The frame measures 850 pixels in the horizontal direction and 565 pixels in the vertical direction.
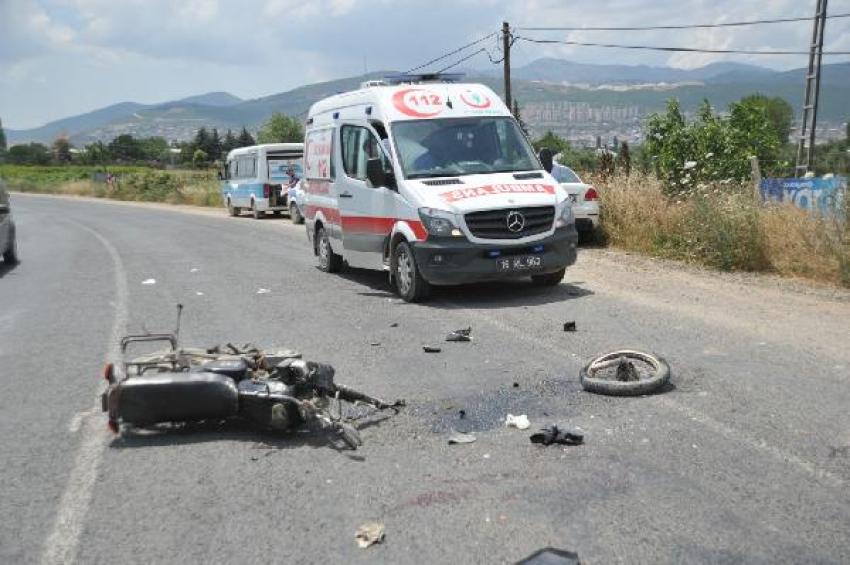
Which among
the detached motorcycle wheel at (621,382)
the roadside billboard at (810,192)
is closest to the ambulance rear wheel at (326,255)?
the roadside billboard at (810,192)

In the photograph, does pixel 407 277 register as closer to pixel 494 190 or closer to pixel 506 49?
pixel 494 190

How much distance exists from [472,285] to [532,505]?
7250 mm

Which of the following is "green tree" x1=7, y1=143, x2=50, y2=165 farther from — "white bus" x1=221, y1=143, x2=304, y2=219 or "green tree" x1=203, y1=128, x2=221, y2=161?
"white bus" x1=221, y1=143, x2=304, y2=219

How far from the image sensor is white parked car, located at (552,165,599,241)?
15320 mm

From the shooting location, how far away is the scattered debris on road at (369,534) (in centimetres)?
372

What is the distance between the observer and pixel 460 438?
5.04 m

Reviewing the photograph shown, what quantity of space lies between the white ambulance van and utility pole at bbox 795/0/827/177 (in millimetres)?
14202

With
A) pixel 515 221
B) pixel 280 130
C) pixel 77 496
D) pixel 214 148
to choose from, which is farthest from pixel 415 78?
pixel 214 148

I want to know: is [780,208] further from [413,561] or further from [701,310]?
[413,561]

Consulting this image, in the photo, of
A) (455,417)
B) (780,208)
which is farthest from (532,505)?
(780,208)

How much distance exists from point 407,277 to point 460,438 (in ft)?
16.8

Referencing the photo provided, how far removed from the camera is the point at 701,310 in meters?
9.07

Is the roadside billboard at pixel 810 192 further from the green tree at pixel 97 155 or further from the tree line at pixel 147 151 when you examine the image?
the green tree at pixel 97 155

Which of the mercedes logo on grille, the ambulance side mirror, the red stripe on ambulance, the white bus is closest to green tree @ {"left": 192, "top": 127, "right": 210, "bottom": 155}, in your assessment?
the white bus
